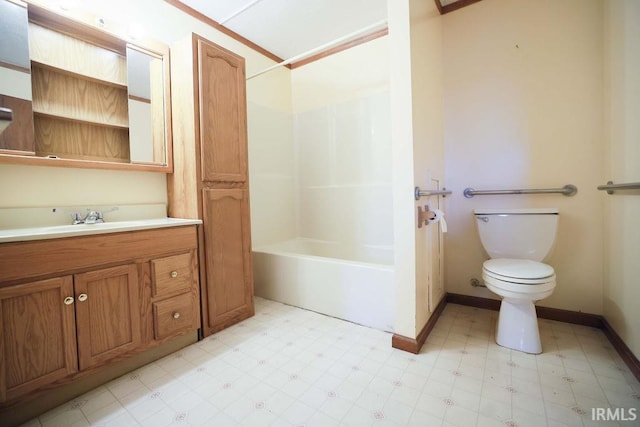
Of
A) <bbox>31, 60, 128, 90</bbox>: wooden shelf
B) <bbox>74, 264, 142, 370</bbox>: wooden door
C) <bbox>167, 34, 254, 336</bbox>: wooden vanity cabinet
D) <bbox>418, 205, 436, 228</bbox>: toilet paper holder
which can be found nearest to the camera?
<bbox>74, 264, 142, 370</bbox>: wooden door

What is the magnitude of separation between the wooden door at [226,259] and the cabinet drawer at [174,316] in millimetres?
97

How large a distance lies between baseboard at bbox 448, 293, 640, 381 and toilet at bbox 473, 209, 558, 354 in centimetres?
35

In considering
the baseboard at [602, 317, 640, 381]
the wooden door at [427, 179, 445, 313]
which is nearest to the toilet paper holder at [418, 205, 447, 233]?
the wooden door at [427, 179, 445, 313]

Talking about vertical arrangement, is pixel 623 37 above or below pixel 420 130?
above

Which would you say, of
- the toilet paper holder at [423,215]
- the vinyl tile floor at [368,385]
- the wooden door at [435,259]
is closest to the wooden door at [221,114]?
the vinyl tile floor at [368,385]

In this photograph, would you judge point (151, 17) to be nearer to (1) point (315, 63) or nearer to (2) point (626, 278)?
(1) point (315, 63)

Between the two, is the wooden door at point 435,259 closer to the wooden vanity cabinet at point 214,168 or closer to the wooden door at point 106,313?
the wooden vanity cabinet at point 214,168

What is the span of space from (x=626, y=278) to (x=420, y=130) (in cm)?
134

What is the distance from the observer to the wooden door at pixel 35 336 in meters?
1.01

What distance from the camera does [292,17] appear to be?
2.19 m

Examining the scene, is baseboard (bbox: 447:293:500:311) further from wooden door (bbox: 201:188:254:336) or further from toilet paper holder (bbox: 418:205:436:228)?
wooden door (bbox: 201:188:254:336)

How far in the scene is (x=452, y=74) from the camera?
212 cm

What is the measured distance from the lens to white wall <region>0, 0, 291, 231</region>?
1328 mm

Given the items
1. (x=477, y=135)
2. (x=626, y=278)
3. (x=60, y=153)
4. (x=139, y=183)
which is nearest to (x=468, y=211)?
(x=477, y=135)
